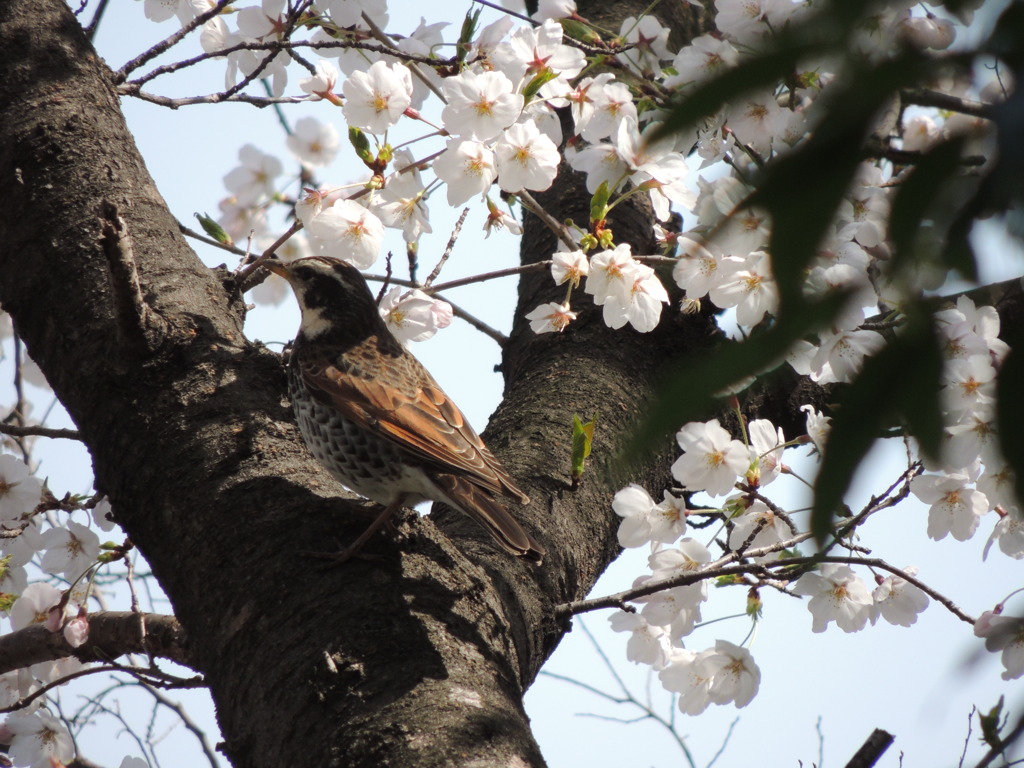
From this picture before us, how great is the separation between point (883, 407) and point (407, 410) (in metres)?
2.68

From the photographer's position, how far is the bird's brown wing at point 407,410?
9.96 feet

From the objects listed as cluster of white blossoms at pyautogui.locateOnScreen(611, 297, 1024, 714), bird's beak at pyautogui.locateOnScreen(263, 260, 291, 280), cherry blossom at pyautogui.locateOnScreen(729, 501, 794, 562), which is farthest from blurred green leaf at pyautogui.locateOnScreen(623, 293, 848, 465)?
bird's beak at pyautogui.locateOnScreen(263, 260, 291, 280)

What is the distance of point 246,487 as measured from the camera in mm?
2311

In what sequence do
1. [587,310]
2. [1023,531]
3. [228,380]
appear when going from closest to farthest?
[228,380], [1023,531], [587,310]

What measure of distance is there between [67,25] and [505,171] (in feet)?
4.94

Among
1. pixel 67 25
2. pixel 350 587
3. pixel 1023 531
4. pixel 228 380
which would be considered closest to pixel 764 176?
pixel 350 587

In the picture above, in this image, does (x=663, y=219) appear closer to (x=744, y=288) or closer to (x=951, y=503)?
(x=744, y=288)

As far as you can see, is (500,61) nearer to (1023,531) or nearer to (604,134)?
(604,134)

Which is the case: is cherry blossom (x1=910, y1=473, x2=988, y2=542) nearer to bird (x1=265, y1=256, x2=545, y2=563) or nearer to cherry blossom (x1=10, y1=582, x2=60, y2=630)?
bird (x1=265, y1=256, x2=545, y2=563)

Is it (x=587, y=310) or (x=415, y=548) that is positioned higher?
(x=587, y=310)

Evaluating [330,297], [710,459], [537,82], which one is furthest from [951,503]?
[330,297]

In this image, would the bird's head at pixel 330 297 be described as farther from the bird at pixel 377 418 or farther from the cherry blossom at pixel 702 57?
the cherry blossom at pixel 702 57

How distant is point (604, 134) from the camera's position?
3170mm

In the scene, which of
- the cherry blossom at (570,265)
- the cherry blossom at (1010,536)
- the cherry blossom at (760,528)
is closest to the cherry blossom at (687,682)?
the cherry blossom at (760,528)
